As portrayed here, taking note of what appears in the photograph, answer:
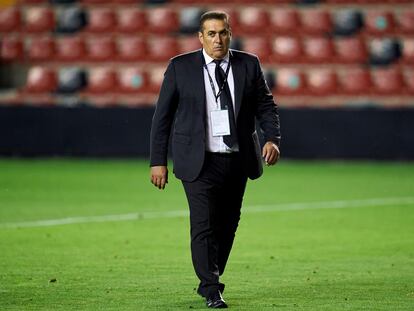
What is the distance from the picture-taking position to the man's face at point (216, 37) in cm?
795

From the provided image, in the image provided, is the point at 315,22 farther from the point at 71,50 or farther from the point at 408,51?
the point at 71,50

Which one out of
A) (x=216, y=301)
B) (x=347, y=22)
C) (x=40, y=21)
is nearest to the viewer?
(x=216, y=301)

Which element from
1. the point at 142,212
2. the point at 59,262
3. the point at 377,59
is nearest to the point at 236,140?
the point at 59,262

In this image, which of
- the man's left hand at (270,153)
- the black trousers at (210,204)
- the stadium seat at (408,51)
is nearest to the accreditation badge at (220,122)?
→ the black trousers at (210,204)

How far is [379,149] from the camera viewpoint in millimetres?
22031

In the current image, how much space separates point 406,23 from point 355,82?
2.17m

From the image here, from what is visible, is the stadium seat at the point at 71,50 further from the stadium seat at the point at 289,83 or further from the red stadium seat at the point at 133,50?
the stadium seat at the point at 289,83

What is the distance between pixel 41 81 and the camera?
24984 mm

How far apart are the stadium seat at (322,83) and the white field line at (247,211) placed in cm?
775

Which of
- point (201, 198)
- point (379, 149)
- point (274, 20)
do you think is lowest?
point (379, 149)

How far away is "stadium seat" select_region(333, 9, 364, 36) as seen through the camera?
25.7 meters

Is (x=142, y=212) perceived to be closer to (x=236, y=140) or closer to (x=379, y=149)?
(x=236, y=140)

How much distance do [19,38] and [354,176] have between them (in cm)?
954

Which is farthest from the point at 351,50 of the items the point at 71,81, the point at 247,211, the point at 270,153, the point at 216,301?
the point at 216,301
